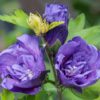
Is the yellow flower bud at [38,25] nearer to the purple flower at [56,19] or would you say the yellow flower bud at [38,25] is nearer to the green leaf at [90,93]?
the purple flower at [56,19]

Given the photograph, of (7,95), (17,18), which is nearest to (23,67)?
(7,95)

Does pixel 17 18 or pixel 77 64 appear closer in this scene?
pixel 77 64

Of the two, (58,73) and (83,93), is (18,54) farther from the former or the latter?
(83,93)

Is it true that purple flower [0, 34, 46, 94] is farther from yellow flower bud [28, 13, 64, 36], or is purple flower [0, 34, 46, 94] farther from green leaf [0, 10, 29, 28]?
green leaf [0, 10, 29, 28]

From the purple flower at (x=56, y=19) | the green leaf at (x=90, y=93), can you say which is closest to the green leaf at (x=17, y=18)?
the purple flower at (x=56, y=19)

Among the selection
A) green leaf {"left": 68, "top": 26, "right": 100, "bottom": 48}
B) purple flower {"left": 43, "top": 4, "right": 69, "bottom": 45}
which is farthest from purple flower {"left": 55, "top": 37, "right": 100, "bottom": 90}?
green leaf {"left": 68, "top": 26, "right": 100, "bottom": 48}

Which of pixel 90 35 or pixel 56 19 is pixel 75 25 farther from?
pixel 56 19
